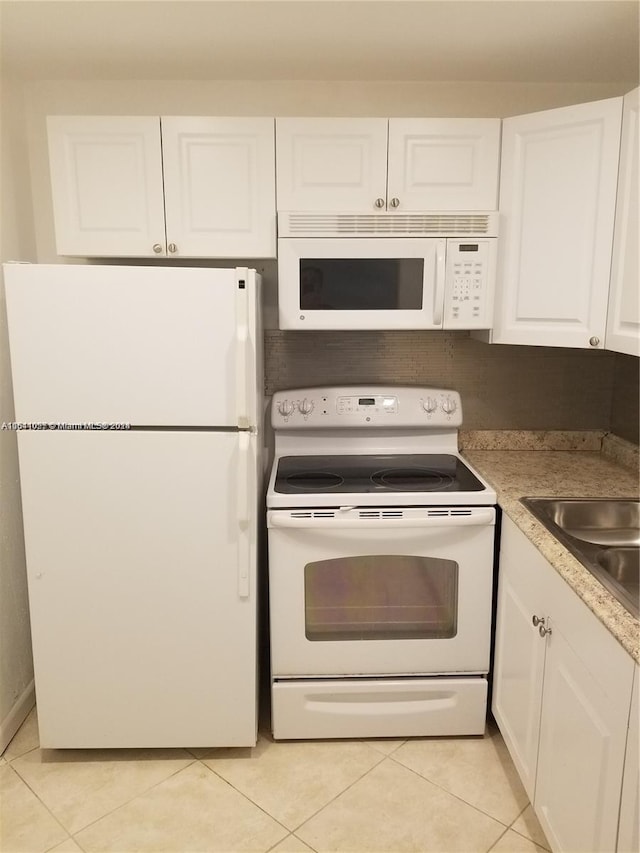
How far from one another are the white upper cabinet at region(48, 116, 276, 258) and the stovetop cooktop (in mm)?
785

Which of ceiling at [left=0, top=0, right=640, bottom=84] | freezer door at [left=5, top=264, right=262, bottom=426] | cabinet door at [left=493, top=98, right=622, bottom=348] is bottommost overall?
freezer door at [left=5, top=264, right=262, bottom=426]

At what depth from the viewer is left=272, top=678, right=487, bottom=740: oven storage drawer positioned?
6.93 feet

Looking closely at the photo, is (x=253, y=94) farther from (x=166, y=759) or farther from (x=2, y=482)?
(x=166, y=759)

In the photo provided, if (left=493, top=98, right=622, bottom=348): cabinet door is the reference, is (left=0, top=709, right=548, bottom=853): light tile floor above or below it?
below

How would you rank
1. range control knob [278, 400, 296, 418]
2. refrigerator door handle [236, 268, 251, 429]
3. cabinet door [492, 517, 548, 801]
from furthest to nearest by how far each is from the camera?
1. range control knob [278, 400, 296, 418]
2. refrigerator door handle [236, 268, 251, 429]
3. cabinet door [492, 517, 548, 801]

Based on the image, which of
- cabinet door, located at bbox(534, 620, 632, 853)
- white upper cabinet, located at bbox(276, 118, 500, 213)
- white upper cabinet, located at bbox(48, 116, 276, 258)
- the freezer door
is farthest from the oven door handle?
white upper cabinet, located at bbox(276, 118, 500, 213)

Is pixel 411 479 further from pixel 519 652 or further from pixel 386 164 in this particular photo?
pixel 386 164

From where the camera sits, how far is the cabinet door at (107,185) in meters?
2.04

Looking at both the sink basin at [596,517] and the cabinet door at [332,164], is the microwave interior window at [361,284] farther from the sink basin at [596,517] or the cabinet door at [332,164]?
the sink basin at [596,517]

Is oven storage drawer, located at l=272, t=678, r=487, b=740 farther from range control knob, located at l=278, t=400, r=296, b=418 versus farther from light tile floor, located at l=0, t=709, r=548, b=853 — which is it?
range control knob, located at l=278, t=400, r=296, b=418

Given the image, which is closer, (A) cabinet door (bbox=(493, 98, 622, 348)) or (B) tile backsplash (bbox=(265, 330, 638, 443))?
(A) cabinet door (bbox=(493, 98, 622, 348))

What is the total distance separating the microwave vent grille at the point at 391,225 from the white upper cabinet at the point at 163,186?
0.12m

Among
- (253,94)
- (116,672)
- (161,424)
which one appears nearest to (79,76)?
(253,94)

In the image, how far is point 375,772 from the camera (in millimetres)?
2016
